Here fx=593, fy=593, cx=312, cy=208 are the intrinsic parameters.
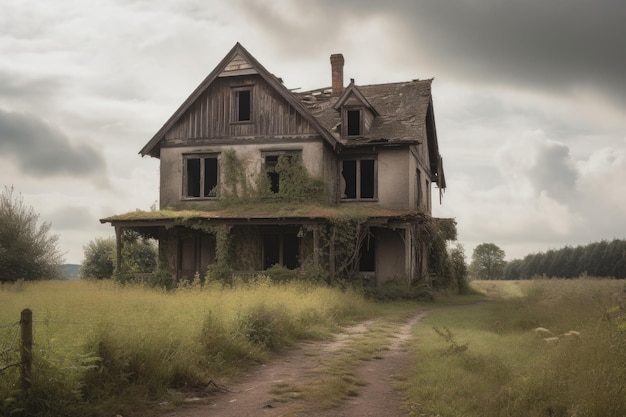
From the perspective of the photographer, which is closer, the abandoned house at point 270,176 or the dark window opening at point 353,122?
the abandoned house at point 270,176

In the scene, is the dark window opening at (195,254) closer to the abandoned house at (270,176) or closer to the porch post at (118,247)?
the abandoned house at (270,176)

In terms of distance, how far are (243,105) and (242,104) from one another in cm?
7

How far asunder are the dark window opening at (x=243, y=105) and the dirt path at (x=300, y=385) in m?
17.4

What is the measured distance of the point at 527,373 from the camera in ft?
27.9

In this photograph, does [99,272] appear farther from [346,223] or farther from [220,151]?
[346,223]

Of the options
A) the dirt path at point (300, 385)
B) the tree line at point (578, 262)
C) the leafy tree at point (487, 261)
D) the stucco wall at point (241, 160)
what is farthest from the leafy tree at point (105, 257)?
the leafy tree at point (487, 261)

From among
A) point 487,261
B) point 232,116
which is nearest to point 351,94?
point 232,116

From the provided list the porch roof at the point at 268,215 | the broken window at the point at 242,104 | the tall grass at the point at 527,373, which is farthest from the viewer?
the broken window at the point at 242,104

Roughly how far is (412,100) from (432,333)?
18385 mm

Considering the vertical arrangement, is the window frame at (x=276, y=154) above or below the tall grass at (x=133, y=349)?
above

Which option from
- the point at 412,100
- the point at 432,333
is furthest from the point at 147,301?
the point at 412,100

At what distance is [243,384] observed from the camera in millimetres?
9258

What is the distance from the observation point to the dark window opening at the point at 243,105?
28.1 meters

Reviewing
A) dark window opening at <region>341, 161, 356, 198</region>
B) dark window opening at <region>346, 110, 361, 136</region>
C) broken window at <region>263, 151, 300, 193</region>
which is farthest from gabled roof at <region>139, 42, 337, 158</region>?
dark window opening at <region>341, 161, 356, 198</region>
